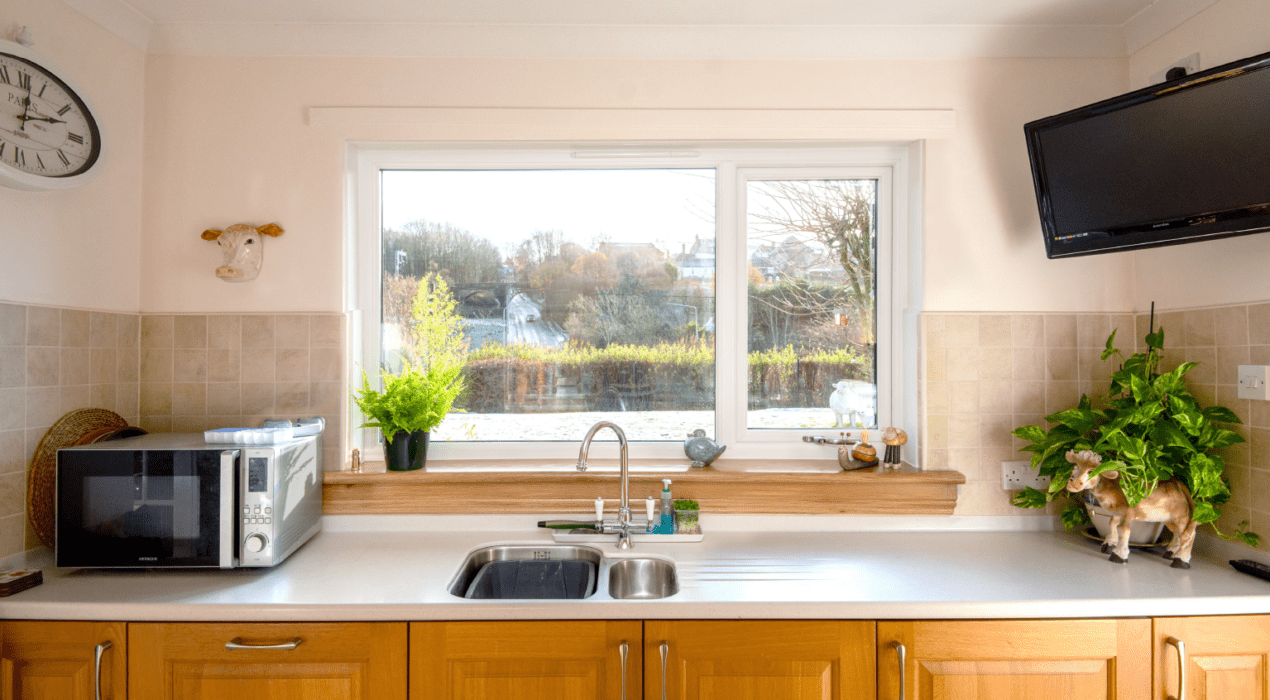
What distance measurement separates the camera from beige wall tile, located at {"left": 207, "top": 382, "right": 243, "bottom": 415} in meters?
2.00

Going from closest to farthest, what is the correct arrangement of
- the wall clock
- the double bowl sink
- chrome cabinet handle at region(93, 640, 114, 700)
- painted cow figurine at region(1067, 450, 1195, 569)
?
1. chrome cabinet handle at region(93, 640, 114, 700)
2. the wall clock
3. painted cow figurine at region(1067, 450, 1195, 569)
4. the double bowl sink

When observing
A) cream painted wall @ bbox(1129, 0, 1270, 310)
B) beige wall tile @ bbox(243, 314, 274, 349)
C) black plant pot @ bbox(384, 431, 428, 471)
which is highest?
cream painted wall @ bbox(1129, 0, 1270, 310)

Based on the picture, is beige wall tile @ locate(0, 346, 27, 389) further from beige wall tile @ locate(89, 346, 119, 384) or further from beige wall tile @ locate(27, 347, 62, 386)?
beige wall tile @ locate(89, 346, 119, 384)

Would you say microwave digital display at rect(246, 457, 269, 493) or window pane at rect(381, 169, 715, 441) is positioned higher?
window pane at rect(381, 169, 715, 441)

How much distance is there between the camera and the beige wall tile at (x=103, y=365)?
1.84 m

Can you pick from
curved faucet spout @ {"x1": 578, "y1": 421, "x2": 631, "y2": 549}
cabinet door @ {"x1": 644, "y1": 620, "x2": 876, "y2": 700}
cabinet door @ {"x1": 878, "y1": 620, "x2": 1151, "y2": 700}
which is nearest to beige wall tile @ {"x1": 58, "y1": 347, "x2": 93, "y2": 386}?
curved faucet spout @ {"x1": 578, "y1": 421, "x2": 631, "y2": 549}

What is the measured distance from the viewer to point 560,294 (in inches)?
86.4

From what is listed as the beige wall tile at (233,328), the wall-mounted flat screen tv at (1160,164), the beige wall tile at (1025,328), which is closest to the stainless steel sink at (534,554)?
the beige wall tile at (233,328)

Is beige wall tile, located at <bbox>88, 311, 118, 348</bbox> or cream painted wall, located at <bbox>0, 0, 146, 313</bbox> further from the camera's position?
beige wall tile, located at <bbox>88, 311, 118, 348</bbox>

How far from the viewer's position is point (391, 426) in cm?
197

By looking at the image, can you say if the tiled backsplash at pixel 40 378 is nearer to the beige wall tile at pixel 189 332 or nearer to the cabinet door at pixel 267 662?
the beige wall tile at pixel 189 332

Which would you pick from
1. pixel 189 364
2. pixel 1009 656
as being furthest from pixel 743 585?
pixel 189 364

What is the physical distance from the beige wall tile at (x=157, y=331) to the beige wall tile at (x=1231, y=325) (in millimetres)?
3115

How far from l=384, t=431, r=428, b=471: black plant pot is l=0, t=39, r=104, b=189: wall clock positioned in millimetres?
1107
